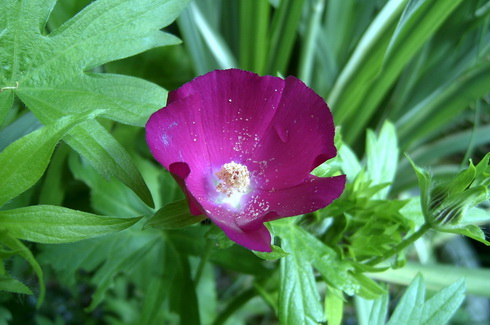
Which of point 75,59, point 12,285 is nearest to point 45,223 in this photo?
point 12,285

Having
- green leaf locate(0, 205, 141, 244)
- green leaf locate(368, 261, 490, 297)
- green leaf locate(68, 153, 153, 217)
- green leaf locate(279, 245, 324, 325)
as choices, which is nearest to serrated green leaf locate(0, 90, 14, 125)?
green leaf locate(0, 205, 141, 244)

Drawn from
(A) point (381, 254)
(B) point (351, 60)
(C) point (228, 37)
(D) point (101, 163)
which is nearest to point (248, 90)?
(D) point (101, 163)

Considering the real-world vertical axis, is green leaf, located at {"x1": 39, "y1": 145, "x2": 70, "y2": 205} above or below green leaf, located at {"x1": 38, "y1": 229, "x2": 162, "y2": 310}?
above

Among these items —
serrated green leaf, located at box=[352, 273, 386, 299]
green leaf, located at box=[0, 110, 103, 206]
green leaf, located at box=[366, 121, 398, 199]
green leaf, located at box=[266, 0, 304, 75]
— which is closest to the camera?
green leaf, located at box=[0, 110, 103, 206]

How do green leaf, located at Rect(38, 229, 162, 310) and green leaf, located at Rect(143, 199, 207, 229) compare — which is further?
green leaf, located at Rect(38, 229, 162, 310)

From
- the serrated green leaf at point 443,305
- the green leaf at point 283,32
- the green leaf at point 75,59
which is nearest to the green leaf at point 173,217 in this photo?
the green leaf at point 75,59

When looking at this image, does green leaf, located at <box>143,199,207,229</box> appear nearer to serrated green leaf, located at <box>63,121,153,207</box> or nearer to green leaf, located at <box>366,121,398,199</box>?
serrated green leaf, located at <box>63,121,153,207</box>

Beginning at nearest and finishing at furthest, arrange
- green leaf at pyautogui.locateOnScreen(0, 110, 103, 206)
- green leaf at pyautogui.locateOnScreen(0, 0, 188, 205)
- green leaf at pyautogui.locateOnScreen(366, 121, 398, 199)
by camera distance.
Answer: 1. green leaf at pyautogui.locateOnScreen(0, 110, 103, 206)
2. green leaf at pyautogui.locateOnScreen(0, 0, 188, 205)
3. green leaf at pyautogui.locateOnScreen(366, 121, 398, 199)
